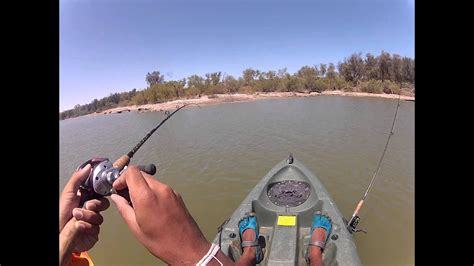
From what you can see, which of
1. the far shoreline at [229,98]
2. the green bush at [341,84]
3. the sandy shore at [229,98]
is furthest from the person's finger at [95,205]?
the green bush at [341,84]

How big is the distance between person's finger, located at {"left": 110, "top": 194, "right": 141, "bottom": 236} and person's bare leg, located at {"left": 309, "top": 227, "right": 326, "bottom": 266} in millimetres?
3109

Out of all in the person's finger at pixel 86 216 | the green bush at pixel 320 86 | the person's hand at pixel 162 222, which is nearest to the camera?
the person's hand at pixel 162 222

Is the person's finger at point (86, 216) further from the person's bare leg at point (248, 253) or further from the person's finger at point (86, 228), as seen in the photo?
the person's bare leg at point (248, 253)

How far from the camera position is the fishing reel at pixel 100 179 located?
1.29 m

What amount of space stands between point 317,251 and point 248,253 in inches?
32.2

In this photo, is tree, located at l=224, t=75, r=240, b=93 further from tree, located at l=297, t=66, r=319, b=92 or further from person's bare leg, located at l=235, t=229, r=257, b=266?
person's bare leg, located at l=235, t=229, r=257, b=266

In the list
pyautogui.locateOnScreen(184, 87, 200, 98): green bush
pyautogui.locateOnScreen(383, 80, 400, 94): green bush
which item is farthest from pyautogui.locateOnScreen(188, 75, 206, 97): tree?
pyautogui.locateOnScreen(383, 80, 400, 94): green bush

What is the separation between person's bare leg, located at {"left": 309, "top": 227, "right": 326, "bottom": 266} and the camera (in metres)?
3.64

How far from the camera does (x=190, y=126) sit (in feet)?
69.8

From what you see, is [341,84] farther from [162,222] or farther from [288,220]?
[162,222]

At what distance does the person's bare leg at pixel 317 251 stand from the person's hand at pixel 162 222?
303cm

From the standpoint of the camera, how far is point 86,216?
129 cm
